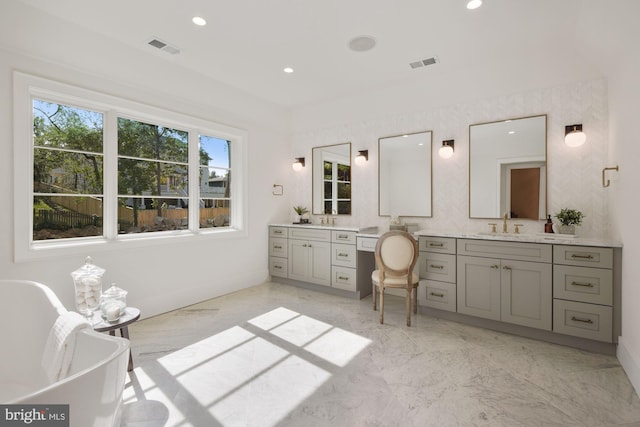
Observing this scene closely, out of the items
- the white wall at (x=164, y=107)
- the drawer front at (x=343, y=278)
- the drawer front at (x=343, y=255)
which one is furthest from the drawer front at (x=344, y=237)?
the white wall at (x=164, y=107)

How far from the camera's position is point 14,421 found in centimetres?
92

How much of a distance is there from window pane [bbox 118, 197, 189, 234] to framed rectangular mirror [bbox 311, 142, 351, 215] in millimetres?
2034

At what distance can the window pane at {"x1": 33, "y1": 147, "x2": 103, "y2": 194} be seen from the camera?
Answer: 2785mm

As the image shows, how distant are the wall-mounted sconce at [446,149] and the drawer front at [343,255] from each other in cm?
161

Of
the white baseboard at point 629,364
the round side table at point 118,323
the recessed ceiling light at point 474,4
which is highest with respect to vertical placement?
the recessed ceiling light at point 474,4

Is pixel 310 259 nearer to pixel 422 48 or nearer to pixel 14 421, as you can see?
pixel 422 48

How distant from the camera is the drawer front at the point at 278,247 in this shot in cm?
477

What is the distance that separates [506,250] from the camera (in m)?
2.94

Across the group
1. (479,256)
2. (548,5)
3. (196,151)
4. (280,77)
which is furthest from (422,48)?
(196,151)

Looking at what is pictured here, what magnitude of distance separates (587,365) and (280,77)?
4193mm

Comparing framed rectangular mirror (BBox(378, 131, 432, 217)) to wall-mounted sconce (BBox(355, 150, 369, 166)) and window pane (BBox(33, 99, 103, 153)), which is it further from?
window pane (BBox(33, 99, 103, 153))

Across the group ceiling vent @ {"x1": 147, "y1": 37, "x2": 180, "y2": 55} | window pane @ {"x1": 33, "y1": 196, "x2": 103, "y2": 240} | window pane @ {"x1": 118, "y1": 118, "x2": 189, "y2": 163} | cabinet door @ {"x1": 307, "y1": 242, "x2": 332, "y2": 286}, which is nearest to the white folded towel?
window pane @ {"x1": 33, "y1": 196, "x2": 103, "y2": 240}

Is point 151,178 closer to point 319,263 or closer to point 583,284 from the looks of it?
point 319,263

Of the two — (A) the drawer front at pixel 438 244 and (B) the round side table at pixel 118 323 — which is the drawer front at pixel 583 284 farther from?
(B) the round side table at pixel 118 323
